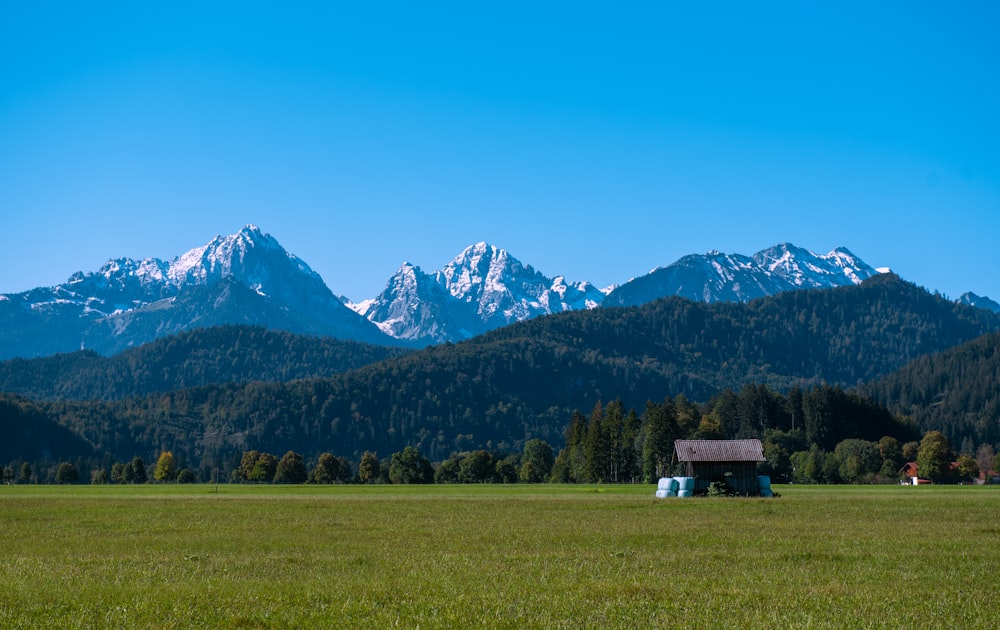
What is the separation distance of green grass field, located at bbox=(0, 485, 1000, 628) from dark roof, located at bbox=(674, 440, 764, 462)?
42.7 metres

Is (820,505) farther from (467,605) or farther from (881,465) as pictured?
(881,465)

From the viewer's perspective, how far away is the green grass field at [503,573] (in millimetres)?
21672

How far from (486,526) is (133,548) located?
16.6 m

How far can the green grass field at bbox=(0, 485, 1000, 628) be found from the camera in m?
21.7

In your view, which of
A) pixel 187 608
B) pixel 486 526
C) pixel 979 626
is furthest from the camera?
pixel 486 526

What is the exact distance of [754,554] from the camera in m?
33.5

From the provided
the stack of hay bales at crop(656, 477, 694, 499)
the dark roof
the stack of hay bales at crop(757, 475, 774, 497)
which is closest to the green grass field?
the stack of hay bales at crop(656, 477, 694, 499)

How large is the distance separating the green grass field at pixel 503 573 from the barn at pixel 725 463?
4274cm

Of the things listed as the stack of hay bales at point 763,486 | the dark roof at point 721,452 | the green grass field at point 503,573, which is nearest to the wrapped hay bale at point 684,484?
the dark roof at point 721,452

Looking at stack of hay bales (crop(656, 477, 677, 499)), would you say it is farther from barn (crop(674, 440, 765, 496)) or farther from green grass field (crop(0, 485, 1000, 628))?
green grass field (crop(0, 485, 1000, 628))

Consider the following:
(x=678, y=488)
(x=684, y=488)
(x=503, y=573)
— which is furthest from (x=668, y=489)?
(x=503, y=573)

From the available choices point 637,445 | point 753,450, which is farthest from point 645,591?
point 637,445

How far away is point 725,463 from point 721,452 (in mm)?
1092

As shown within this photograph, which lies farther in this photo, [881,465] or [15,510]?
[881,465]
